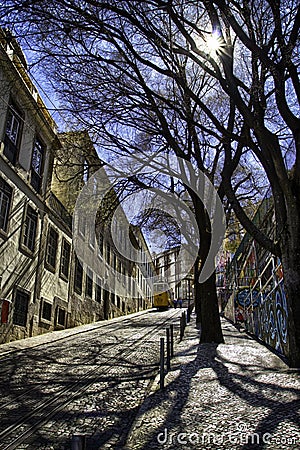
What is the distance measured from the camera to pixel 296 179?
8320mm

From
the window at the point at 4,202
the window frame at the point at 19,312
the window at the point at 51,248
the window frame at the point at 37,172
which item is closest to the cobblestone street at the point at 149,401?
the window frame at the point at 19,312

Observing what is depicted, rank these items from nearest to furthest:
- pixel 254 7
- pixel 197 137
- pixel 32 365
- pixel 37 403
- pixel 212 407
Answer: pixel 212 407, pixel 37 403, pixel 254 7, pixel 32 365, pixel 197 137

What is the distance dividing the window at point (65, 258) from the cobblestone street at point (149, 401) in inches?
364

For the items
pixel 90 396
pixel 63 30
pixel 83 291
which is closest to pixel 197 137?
pixel 63 30

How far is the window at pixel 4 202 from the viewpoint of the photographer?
44.0ft

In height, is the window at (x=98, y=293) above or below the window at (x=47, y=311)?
above

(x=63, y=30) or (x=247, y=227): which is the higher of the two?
(x=63, y=30)

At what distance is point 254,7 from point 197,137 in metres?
5.21

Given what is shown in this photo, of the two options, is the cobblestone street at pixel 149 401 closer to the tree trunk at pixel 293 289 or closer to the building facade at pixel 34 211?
the tree trunk at pixel 293 289

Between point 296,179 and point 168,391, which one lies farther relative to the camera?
point 296,179

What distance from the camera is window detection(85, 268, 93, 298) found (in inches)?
943

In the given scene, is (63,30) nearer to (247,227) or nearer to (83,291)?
(247,227)

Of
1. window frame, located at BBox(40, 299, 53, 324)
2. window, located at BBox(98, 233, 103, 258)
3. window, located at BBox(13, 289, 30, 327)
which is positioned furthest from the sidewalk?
window, located at BBox(98, 233, 103, 258)

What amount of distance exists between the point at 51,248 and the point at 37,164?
3732 mm
